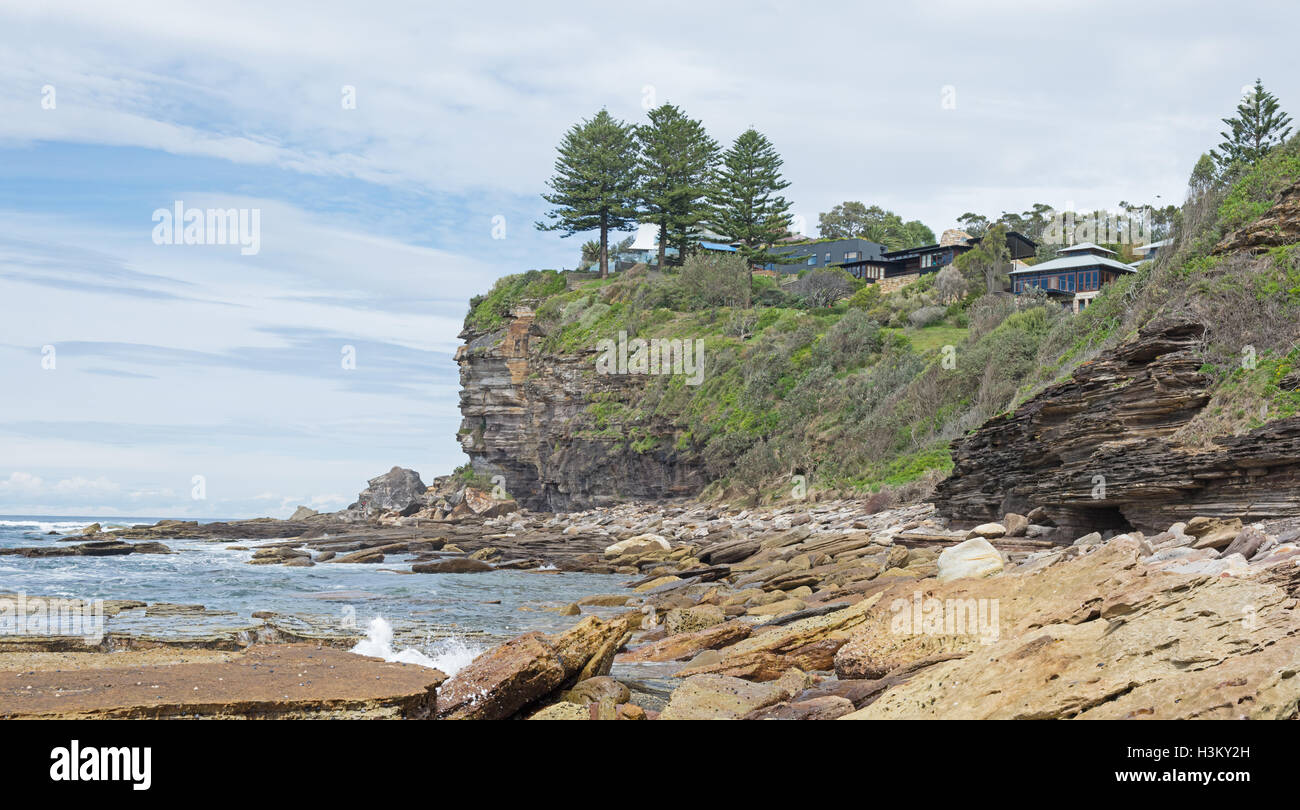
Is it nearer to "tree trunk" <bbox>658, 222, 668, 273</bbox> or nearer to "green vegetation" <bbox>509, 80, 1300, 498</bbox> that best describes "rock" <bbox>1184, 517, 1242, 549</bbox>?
"green vegetation" <bbox>509, 80, 1300, 498</bbox>

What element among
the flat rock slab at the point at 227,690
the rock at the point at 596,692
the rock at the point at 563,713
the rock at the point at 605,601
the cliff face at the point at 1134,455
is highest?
the cliff face at the point at 1134,455

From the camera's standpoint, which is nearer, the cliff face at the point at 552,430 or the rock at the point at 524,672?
the rock at the point at 524,672

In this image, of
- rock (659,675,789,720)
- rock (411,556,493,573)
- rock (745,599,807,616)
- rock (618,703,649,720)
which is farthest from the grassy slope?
rock (411,556,493,573)

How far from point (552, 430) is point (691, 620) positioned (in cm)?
4716

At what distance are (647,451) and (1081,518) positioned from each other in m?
35.2

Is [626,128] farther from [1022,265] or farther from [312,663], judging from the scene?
[312,663]

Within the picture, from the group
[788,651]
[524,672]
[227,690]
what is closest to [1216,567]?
[788,651]

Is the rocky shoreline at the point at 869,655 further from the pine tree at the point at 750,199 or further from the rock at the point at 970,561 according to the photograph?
the pine tree at the point at 750,199

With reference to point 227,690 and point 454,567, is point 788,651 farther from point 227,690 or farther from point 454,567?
point 454,567

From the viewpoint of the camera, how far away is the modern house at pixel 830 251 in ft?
257

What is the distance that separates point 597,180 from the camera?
236 feet

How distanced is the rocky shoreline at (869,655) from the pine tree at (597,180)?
58.1 metres

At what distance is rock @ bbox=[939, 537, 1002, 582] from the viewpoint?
1322 cm


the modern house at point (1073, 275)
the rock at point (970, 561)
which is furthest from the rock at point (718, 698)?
the modern house at point (1073, 275)
